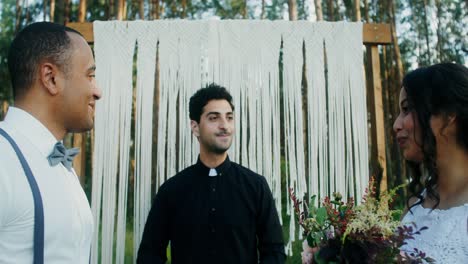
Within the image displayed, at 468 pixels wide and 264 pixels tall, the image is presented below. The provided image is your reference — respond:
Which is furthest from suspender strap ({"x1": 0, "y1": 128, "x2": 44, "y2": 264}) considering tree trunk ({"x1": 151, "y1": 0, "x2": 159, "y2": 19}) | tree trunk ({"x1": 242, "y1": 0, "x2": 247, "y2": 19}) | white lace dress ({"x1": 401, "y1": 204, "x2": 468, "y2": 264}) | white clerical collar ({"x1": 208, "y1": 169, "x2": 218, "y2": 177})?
tree trunk ({"x1": 242, "y1": 0, "x2": 247, "y2": 19})

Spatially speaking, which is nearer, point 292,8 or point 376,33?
point 376,33

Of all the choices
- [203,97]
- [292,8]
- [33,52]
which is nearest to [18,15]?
[292,8]

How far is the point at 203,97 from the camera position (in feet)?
10.1

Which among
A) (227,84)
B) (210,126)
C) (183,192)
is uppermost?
(227,84)

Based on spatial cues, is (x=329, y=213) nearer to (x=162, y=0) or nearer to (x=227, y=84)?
(x=227, y=84)

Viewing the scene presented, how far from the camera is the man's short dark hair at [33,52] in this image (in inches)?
54.5

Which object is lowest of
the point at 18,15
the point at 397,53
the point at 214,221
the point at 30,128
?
the point at 214,221

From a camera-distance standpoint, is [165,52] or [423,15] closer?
[165,52]

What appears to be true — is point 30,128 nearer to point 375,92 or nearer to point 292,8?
point 375,92

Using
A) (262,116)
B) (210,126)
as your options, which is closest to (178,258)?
(210,126)

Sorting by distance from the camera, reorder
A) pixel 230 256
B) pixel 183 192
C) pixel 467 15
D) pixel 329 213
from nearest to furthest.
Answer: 1. pixel 329 213
2. pixel 230 256
3. pixel 183 192
4. pixel 467 15

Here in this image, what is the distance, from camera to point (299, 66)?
3.26 metres

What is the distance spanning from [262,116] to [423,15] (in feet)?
47.9

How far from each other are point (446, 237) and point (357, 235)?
54cm
